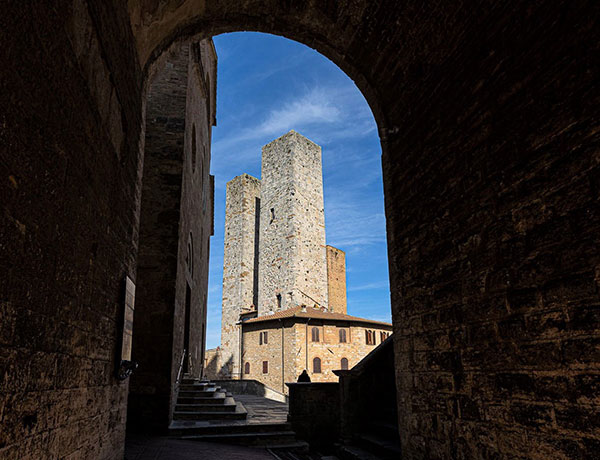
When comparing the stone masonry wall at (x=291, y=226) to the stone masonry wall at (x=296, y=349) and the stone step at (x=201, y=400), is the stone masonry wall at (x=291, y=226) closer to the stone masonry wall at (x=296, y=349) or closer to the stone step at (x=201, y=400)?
the stone masonry wall at (x=296, y=349)

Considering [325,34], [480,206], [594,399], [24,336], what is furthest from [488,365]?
[325,34]

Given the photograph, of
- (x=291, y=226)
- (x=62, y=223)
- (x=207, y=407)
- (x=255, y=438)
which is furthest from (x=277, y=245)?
(x=62, y=223)

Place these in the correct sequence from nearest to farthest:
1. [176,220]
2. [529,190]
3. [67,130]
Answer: [67,130], [529,190], [176,220]

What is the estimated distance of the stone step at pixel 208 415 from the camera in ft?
24.1

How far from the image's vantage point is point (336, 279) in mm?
30844

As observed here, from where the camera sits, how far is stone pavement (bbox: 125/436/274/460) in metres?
4.89

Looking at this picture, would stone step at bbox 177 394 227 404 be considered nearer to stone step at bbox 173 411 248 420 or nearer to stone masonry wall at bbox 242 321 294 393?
stone step at bbox 173 411 248 420

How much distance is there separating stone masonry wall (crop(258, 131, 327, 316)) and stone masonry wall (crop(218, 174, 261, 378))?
1.88 metres

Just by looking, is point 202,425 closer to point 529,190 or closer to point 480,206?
point 480,206

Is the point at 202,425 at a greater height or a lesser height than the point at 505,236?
lesser

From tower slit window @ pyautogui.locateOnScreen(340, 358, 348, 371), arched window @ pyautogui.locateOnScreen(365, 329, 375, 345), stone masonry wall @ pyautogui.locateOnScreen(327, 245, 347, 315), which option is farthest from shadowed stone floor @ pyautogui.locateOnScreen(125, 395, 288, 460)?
stone masonry wall @ pyautogui.locateOnScreen(327, 245, 347, 315)

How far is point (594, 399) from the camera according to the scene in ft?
9.00

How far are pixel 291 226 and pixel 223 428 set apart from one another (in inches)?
788

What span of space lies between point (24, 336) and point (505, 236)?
11.5 ft
